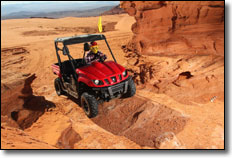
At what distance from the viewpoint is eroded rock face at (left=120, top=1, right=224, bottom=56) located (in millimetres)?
4738

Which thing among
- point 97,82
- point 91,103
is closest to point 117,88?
point 97,82

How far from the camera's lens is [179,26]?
5227mm

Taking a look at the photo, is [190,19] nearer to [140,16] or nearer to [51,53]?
[140,16]

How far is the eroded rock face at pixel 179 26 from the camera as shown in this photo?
474cm

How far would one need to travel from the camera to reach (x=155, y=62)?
5.65 meters

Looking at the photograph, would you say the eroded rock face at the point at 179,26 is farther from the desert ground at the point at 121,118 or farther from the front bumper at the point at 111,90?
the front bumper at the point at 111,90

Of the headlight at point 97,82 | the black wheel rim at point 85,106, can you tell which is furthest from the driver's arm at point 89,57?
the black wheel rim at point 85,106

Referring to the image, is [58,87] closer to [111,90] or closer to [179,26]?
[111,90]

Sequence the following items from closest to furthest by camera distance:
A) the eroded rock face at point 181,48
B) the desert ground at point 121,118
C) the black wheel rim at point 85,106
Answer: the desert ground at point 121,118 < the black wheel rim at point 85,106 < the eroded rock face at point 181,48

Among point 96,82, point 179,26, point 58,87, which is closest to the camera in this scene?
point 96,82

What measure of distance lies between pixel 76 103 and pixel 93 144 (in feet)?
5.74

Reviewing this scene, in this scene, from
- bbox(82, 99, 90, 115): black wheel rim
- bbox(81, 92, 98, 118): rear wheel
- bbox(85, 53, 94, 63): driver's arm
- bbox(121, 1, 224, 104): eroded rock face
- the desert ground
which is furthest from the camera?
bbox(121, 1, 224, 104): eroded rock face

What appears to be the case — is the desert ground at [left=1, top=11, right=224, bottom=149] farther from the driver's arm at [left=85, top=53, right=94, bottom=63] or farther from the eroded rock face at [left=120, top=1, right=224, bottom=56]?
the driver's arm at [left=85, top=53, right=94, bottom=63]

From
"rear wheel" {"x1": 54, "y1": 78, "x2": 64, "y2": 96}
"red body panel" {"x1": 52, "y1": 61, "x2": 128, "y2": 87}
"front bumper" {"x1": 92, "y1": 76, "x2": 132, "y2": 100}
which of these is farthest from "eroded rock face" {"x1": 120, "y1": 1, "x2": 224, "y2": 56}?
"rear wheel" {"x1": 54, "y1": 78, "x2": 64, "y2": 96}
